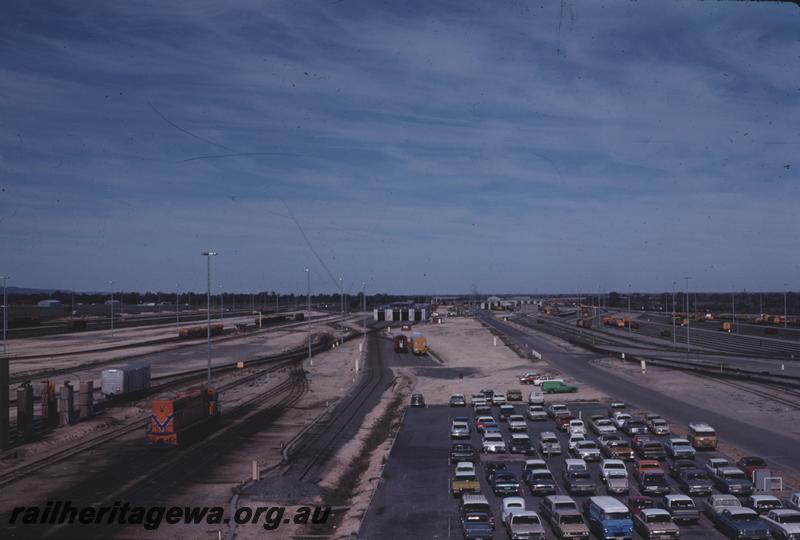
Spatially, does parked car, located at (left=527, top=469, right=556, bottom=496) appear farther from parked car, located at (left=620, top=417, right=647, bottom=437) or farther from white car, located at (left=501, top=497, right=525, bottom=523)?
parked car, located at (left=620, top=417, right=647, bottom=437)

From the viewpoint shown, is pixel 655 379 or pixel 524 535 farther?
pixel 655 379

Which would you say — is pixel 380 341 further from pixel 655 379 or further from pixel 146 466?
A: pixel 146 466

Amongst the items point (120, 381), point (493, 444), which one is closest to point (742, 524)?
point (493, 444)

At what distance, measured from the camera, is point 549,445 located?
3862cm

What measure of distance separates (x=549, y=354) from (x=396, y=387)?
37.9m

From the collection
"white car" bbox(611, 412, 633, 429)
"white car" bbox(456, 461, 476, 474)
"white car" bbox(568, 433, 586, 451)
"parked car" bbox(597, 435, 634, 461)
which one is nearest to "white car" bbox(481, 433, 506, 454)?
"white car" bbox(568, 433, 586, 451)

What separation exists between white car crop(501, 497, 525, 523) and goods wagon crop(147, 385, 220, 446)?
69.0 feet

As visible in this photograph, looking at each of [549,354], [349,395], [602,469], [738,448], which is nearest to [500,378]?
[349,395]

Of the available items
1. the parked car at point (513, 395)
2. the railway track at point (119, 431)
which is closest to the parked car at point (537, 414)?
the parked car at point (513, 395)

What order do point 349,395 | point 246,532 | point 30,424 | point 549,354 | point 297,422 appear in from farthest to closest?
point 549,354 → point 349,395 → point 297,422 → point 30,424 → point 246,532

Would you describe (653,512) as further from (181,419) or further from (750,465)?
(181,419)

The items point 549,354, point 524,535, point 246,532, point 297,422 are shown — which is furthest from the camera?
point 549,354

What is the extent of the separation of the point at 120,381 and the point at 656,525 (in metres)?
45.2

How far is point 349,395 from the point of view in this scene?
2522 inches
